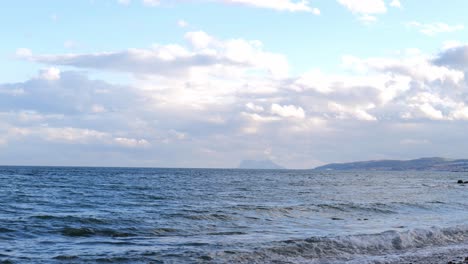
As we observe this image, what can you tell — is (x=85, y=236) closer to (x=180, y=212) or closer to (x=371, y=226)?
(x=180, y=212)

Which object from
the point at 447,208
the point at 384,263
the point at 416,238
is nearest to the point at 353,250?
the point at 384,263

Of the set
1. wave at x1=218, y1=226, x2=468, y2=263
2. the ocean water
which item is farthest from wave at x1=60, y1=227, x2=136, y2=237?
wave at x1=218, y1=226, x2=468, y2=263

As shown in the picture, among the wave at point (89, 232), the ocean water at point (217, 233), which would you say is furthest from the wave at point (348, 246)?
the wave at point (89, 232)

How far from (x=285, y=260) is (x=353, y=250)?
155 inches

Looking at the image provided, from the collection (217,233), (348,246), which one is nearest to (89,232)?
(217,233)

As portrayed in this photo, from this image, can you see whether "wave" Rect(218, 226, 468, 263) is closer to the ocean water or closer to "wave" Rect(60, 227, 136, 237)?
the ocean water

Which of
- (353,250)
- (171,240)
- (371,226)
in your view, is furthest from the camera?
(371,226)

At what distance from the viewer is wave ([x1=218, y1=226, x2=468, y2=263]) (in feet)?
63.4

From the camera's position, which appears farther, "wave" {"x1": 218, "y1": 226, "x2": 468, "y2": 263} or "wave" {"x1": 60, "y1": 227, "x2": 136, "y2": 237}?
"wave" {"x1": 60, "y1": 227, "x2": 136, "y2": 237}

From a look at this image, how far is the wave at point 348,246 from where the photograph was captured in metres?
19.3

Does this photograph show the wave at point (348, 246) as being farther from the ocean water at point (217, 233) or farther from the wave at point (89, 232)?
the wave at point (89, 232)

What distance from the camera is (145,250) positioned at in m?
19.8

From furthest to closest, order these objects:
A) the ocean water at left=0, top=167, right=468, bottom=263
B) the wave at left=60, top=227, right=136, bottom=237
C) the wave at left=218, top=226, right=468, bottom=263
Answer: the wave at left=60, top=227, right=136, bottom=237
the wave at left=218, top=226, right=468, bottom=263
the ocean water at left=0, top=167, right=468, bottom=263

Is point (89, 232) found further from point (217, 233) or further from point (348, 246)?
point (348, 246)
